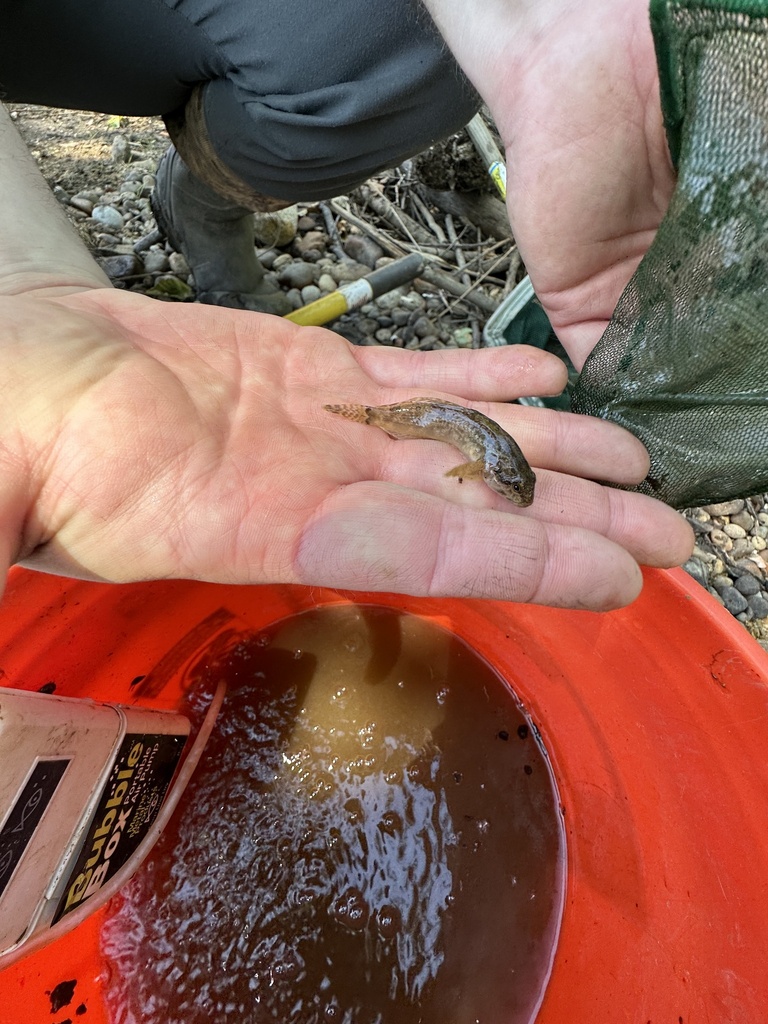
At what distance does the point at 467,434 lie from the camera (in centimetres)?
245

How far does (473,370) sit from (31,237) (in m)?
1.96

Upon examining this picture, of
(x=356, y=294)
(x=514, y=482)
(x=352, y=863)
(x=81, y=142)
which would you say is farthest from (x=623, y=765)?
(x=81, y=142)

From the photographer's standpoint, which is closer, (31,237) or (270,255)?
(31,237)

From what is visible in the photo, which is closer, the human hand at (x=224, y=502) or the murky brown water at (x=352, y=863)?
the human hand at (x=224, y=502)

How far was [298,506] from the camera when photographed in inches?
75.5

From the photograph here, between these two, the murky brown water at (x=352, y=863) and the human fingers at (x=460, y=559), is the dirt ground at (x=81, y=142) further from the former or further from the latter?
the human fingers at (x=460, y=559)

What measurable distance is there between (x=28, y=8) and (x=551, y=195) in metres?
2.42

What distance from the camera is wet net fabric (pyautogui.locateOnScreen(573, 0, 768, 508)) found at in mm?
1527

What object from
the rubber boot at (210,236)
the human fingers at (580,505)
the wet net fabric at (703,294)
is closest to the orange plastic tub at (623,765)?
the human fingers at (580,505)

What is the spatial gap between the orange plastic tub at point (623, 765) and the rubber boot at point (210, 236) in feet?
7.00

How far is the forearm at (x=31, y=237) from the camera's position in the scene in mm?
2338

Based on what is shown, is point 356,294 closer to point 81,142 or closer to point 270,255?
point 270,255

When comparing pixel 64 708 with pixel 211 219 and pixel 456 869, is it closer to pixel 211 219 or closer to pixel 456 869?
pixel 456 869

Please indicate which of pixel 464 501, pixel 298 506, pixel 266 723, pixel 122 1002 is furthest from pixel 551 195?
pixel 122 1002
